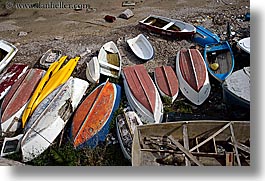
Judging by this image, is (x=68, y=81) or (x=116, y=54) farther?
(x=116, y=54)

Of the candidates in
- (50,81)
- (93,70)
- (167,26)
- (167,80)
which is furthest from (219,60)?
(50,81)

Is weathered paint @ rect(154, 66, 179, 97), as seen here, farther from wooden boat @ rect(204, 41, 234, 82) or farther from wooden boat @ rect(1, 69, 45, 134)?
wooden boat @ rect(1, 69, 45, 134)

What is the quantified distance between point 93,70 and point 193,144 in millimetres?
955

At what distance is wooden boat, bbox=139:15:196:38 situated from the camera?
3.10 metres

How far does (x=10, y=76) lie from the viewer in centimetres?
282

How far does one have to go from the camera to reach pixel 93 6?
3457mm

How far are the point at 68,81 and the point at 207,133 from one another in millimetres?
967

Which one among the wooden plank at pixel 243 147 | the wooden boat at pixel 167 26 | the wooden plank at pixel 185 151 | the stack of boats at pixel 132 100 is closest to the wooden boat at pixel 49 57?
the stack of boats at pixel 132 100

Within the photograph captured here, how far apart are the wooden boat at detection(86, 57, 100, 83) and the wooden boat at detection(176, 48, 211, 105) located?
1.74 feet

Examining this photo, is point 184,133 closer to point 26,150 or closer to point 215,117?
point 215,117

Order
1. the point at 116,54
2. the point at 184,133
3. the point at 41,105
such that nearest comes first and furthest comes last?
the point at 184,133 < the point at 41,105 < the point at 116,54

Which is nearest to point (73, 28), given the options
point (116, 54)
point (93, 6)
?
point (93, 6)

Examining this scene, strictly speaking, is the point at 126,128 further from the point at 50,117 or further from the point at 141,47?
the point at 141,47

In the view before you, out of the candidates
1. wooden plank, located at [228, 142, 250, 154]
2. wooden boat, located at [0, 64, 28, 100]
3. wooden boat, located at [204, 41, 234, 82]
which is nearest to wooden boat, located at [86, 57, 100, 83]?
wooden boat, located at [0, 64, 28, 100]
